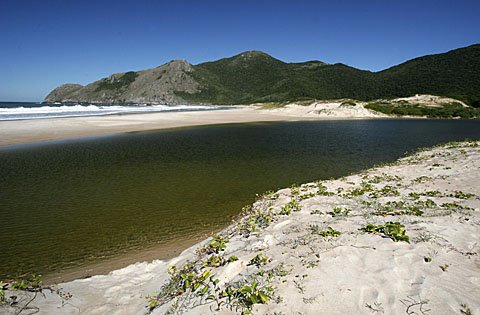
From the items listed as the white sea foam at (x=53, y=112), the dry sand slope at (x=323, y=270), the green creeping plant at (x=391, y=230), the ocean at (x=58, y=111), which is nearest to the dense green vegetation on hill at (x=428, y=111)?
the ocean at (x=58, y=111)

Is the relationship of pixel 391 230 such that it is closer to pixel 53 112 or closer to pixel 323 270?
pixel 323 270

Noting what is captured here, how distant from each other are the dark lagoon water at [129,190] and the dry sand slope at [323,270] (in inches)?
106

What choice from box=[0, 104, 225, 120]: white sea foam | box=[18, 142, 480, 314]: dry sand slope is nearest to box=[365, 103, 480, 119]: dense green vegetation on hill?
box=[0, 104, 225, 120]: white sea foam

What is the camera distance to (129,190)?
14.6 metres

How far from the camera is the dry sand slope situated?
167 inches

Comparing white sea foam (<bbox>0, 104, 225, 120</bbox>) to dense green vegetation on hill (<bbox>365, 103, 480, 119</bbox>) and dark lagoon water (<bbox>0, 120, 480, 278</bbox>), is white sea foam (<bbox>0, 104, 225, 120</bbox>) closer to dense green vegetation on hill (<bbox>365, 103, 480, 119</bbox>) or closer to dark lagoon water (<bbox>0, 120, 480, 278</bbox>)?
dark lagoon water (<bbox>0, 120, 480, 278</bbox>)

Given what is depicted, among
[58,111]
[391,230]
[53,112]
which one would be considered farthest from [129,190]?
[58,111]

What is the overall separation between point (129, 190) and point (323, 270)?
12303 mm

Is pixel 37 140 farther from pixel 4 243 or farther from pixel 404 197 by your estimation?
pixel 404 197

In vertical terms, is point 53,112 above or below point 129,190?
above

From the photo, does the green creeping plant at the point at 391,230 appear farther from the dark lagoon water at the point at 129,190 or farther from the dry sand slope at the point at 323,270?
the dark lagoon water at the point at 129,190

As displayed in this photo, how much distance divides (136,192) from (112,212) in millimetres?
2568

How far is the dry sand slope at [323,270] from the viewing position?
13.9 ft

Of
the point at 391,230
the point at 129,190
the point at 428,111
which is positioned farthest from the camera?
the point at 428,111
